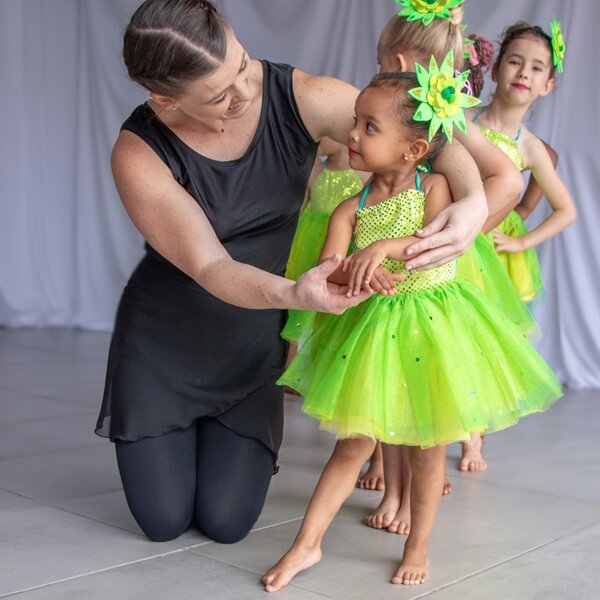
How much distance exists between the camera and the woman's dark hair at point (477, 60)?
3031mm

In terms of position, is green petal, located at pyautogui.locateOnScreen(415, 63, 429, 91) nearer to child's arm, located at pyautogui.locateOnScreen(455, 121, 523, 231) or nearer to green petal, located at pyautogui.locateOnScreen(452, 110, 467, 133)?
green petal, located at pyautogui.locateOnScreen(452, 110, 467, 133)

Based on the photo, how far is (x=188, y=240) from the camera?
2014 mm

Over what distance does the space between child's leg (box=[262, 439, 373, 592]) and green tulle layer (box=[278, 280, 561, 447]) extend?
8cm

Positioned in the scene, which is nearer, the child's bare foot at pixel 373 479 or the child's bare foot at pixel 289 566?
the child's bare foot at pixel 289 566

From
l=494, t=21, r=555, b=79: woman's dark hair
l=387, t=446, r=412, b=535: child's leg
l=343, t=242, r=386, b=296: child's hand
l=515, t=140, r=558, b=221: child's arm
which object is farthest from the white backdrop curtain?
l=343, t=242, r=386, b=296: child's hand

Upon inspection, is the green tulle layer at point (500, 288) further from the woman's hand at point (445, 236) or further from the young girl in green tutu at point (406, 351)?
the woman's hand at point (445, 236)

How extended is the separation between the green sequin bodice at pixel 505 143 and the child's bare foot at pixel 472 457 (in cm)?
92

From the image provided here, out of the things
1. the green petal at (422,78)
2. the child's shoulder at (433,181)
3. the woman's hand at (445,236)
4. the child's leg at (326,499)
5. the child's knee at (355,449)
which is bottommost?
the child's leg at (326,499)

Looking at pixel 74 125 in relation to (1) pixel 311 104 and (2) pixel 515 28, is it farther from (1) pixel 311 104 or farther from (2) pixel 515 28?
(1) pixel 311 104

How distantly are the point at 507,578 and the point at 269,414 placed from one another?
25.7 inches

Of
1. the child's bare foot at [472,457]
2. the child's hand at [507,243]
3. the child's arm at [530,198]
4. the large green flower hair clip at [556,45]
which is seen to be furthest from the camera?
the child's arm at [530,198]

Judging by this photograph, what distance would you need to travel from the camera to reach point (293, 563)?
203 centimetres

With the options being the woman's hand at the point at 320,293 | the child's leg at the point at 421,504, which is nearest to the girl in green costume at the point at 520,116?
the child's leg at the point at 421,504

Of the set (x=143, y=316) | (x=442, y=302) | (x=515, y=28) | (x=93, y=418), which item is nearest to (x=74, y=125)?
(x=93, y=418)
